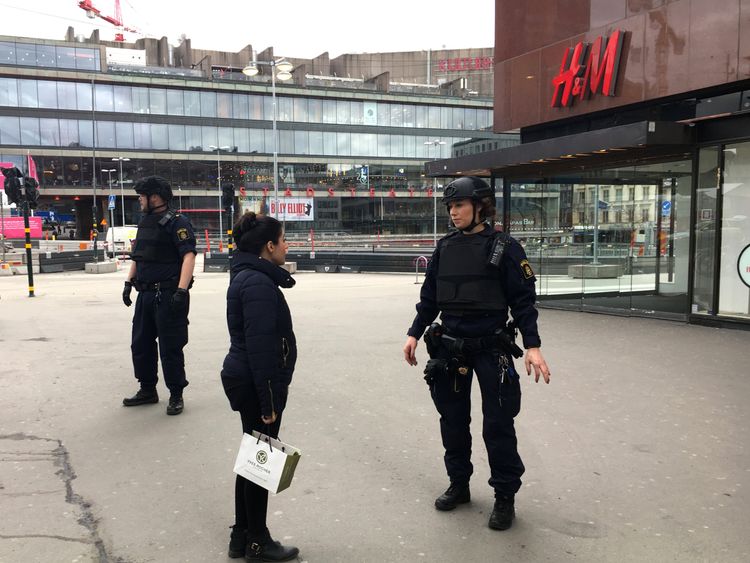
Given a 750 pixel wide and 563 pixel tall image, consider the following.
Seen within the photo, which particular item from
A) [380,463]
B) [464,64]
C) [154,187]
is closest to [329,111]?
[464,64]

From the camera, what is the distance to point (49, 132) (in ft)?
191

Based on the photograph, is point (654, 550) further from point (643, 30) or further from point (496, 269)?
point (643, 30)

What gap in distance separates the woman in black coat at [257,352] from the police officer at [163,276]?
8.27 feet

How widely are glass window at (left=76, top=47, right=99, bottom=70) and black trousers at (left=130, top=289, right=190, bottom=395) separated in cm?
6305

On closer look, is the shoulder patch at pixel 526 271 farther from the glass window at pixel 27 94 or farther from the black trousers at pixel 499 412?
the glass window at pixel 27 94

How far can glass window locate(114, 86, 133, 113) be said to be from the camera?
6000 cm

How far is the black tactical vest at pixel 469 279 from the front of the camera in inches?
134

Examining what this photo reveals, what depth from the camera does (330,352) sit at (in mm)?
8062

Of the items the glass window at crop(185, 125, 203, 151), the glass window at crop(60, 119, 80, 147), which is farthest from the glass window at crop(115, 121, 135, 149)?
the glass window at crop(185, 125, 203, 151)

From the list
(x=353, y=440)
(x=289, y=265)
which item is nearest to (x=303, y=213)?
(x=289, y=265)

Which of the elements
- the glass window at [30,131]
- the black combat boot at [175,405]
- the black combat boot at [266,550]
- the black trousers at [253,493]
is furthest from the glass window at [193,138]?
the black combat boot at [266,550]

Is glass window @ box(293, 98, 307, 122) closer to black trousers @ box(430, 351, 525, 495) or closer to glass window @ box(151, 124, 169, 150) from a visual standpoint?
glass window @ box(151, 124, 169, 150)

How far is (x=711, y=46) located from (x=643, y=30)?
1.25 metres

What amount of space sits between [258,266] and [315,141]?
67130 mm
